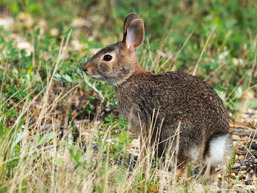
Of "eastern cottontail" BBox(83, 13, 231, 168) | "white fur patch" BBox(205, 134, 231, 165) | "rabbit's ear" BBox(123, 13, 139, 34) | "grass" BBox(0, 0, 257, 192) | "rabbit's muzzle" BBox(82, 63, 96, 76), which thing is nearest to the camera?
"grass" BBox(0, 0, 257, 192)

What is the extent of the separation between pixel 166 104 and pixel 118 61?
31.3 inches

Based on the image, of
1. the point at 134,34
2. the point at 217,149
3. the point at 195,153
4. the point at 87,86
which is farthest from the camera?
the point at 87,86

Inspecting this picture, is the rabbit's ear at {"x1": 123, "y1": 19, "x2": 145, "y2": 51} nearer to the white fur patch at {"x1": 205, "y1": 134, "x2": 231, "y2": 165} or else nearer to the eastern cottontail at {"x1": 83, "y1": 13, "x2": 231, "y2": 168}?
the eastern cottontail at {"x1": 83, "y1": 13, "x2": 231, "y2": 168}

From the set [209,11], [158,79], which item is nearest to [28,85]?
[158,79]

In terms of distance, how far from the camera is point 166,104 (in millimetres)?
4422

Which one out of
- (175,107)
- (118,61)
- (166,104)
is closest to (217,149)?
(175,107)

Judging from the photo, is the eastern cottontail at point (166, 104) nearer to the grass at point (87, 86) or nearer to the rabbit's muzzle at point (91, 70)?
the rabbit's muzzle at point (91, 70)

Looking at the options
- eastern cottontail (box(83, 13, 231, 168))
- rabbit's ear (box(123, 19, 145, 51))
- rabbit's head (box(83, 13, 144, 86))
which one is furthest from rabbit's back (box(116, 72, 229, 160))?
rabbit's ear (box(123, 19, 145, 51))

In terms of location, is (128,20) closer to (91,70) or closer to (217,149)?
(91,70)

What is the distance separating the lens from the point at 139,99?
469 cm

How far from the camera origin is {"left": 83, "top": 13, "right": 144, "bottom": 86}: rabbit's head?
4.78 metres

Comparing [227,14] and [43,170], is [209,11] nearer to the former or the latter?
[227,14]

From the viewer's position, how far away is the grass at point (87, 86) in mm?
3734

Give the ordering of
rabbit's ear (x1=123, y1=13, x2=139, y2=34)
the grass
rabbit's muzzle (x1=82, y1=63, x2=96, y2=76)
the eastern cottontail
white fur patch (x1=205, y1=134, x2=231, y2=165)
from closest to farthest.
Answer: the grass → white fur patch (x1=205, y1=134, x2=231, y2=165) → the eastern cottontail → rabbit's muzzle (x1=82, y1=63, x2=96, y2=76) → rabbit's ear (x1=123, y1=13, x2=139, y2=34)
